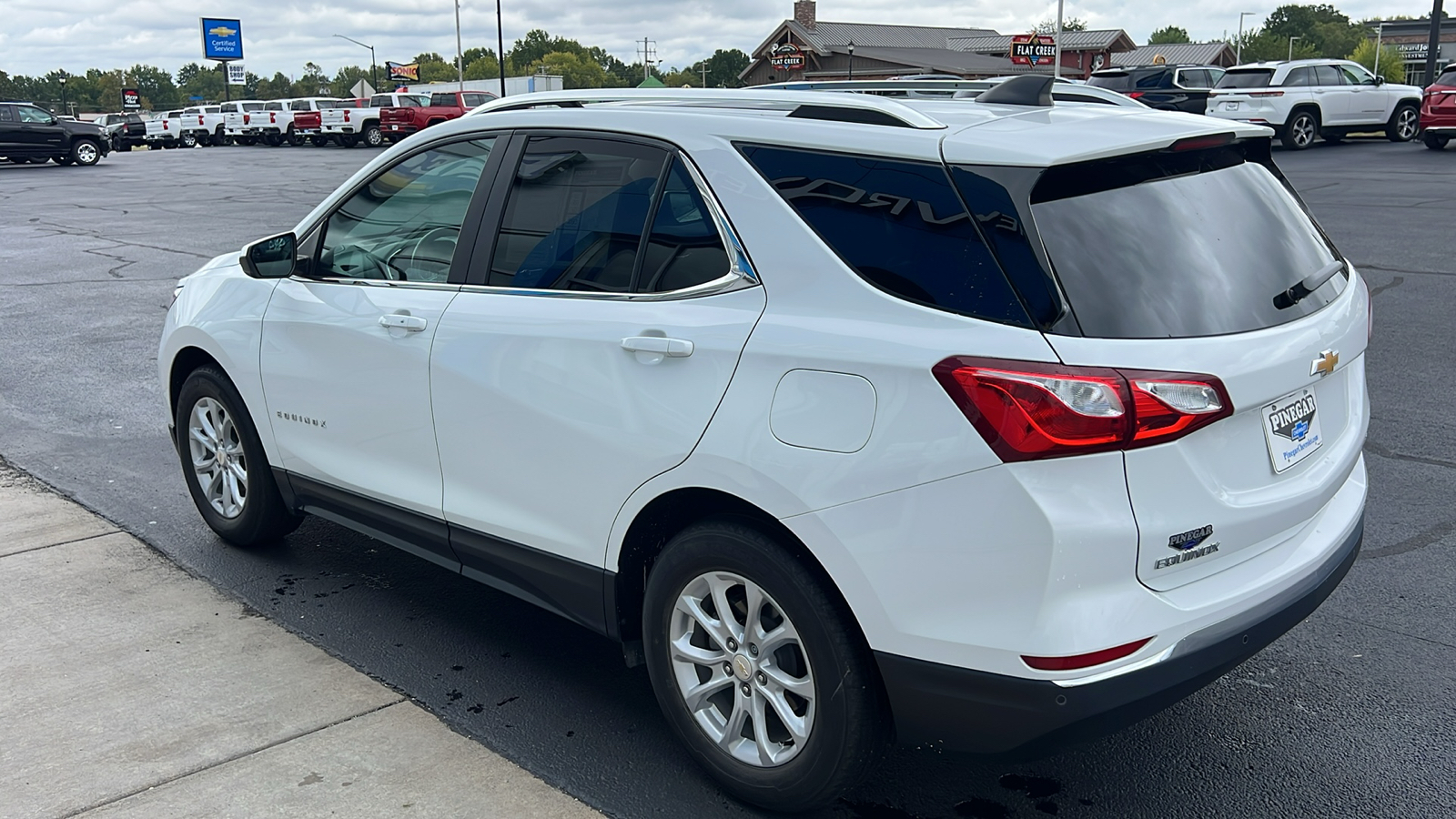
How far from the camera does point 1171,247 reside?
9.13ft

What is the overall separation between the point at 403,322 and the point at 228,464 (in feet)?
5.20

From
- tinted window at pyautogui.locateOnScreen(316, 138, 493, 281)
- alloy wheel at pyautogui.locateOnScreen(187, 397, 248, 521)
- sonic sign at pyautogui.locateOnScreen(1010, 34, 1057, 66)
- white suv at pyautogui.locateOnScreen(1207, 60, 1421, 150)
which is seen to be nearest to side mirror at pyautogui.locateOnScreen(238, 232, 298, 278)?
tinted window at pyautogui.locateOnScreen(316, 138, 493, 281)

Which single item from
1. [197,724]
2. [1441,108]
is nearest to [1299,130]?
[1441,108]

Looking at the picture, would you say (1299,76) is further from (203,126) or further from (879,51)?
(879,51)

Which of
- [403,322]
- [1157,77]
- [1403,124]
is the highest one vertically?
[1157,77]

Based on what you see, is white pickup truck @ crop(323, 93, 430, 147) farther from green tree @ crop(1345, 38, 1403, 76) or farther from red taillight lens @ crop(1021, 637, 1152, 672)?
green tree @ crop(1345, 38, 1403, 76)

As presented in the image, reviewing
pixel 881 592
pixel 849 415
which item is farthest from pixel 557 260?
pixel 881 592

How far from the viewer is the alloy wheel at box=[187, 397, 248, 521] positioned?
16.1 ft

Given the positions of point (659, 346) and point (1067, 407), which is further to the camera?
point (659, 346)

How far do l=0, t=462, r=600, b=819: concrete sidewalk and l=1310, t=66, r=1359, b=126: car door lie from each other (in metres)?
27.8

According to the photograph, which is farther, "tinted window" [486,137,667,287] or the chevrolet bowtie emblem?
"tinted window" [486,137,667,287]

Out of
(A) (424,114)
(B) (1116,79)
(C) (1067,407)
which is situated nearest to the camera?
(C) (1067,407)

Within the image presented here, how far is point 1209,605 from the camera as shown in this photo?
8.71ft

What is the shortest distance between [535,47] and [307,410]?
181945mm
